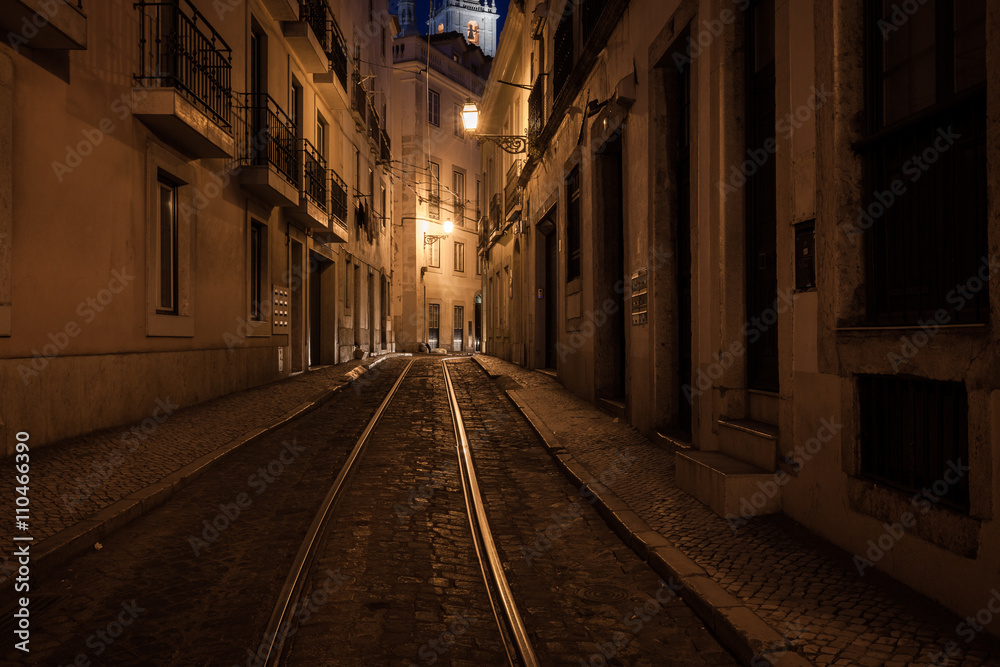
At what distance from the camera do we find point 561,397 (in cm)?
1239

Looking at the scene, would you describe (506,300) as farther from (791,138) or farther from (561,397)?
(791,138)

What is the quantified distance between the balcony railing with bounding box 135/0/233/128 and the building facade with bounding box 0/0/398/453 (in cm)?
4

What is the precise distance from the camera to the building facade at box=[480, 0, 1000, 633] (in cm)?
338

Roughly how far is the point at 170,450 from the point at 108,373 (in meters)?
1.60

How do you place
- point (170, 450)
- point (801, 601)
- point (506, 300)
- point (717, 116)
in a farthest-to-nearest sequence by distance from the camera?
point (506, 300) → point (170, 450) → point (717, 116) → point (801, 601)

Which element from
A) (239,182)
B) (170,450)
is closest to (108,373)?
(170,450)

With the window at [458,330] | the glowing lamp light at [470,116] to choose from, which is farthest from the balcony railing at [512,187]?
the window at [458,330]

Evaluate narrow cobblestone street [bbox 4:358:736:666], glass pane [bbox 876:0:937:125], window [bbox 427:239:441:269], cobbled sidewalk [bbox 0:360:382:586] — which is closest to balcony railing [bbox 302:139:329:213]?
cobbled sidewalk [bbox 0:360:382:586]

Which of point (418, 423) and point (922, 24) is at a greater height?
point (922, 24)

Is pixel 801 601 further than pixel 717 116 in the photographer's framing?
No

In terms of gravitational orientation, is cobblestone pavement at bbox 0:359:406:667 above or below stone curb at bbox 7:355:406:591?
below

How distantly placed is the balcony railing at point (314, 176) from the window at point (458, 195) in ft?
78.1

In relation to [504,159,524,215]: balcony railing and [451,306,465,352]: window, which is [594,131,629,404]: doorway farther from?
[451,306,465,352]: window

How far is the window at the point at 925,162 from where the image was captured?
136 inches
